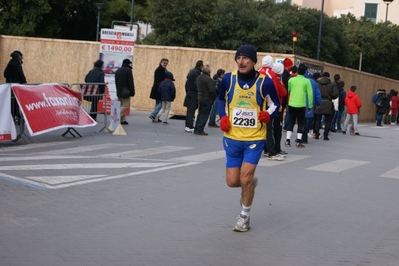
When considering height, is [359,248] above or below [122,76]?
below

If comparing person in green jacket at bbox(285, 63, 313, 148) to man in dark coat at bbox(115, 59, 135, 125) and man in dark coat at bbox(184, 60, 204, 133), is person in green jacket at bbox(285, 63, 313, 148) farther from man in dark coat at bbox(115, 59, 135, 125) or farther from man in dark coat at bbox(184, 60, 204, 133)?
man in dark coat at bbox(115, 59, 135, 125)

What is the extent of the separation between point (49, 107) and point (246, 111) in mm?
8297

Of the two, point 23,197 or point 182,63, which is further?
point 182,63

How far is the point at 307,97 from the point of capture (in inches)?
647

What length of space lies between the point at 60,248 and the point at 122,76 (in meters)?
13.4

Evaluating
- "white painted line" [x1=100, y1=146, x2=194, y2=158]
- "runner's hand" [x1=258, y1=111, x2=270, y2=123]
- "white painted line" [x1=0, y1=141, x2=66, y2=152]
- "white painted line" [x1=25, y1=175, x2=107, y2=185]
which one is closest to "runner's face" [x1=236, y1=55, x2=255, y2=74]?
"runner's hand" [x1=258, y1=111, x2=270, y2=123]

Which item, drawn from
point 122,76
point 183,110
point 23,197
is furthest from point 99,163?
point 183,110

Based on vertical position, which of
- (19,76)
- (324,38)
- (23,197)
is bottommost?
(23,197)

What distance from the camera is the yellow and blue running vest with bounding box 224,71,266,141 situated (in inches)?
312

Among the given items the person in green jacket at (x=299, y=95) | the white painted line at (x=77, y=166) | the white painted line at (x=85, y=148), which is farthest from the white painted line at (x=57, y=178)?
the person in green jacket at (x=299, y=95)

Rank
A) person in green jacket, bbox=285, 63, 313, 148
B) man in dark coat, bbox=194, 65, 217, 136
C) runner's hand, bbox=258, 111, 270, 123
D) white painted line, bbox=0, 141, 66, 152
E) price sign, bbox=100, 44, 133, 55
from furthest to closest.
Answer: price sign, bbox=100, 44, 133, 55 < man in dark coat, bbox=194, 65, 217, 136 < person in green jacket, bbox=285, 63, 313, 148 < white painted line, bbox=0, 141, 66, 152 < runner's hand, bbox=258, 111, 270, 123

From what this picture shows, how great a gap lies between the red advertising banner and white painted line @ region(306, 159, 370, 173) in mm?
5386

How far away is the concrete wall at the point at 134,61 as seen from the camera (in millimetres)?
28672

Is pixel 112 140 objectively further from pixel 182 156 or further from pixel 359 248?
pixel 359 248
